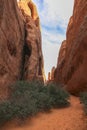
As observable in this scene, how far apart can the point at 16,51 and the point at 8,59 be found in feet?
7.57

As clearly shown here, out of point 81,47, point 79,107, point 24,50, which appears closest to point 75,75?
point 81,47

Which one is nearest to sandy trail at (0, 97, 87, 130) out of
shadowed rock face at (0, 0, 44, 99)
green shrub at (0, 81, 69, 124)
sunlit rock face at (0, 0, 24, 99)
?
green shrub at (0, 81, 69, 124)

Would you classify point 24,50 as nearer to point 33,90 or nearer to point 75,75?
point 75,75

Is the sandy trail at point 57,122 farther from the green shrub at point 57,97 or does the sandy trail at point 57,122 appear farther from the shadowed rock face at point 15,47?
the shadowed rock face at point 15,47

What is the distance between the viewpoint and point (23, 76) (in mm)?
19594

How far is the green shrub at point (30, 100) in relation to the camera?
38.0ft

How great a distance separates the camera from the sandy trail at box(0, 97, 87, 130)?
10.7 meters

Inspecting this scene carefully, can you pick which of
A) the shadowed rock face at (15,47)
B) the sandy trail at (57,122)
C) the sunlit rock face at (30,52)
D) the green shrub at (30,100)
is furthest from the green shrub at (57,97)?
the sunlit rock face at (30,52)

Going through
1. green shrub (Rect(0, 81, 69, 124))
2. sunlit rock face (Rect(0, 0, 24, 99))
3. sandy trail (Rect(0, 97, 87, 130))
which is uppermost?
sunlit rock face (Rect(0, 0, 24, 99))

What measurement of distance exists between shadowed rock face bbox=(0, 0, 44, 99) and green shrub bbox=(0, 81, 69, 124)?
1.06 meters

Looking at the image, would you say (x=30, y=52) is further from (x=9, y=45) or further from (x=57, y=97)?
(x=57, y=97)

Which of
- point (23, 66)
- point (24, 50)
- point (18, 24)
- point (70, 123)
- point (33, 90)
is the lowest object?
point (70, 123)

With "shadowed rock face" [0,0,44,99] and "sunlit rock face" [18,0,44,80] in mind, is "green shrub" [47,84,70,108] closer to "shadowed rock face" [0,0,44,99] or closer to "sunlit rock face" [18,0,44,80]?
"shadowed rock face" [0,0,44,99]

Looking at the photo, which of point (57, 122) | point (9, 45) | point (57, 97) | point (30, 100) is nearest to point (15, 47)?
point (9, 45)
